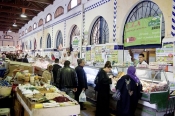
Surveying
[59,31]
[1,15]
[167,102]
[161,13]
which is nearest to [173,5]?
[161,13]

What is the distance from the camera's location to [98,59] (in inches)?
337

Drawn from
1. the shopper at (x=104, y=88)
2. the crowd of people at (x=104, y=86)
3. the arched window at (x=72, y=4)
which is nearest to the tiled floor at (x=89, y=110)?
the crowd of people at (x=104, y=86)

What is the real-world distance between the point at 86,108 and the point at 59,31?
8.53m

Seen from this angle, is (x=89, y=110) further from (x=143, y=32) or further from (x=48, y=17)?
(x=48, y=17)

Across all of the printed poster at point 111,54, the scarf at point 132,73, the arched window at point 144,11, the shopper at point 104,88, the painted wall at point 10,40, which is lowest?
the shopper at point 104,88

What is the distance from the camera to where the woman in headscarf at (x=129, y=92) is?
441 centimetres

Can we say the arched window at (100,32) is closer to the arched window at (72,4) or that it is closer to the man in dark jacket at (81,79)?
the arched window at (72,4)

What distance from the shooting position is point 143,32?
630cm

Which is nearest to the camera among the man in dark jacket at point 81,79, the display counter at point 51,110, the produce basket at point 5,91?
the display counter at point 51,110

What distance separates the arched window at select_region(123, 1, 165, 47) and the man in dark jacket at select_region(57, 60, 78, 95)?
2.90 meters

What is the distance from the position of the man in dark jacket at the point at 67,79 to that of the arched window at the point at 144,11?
2897 mm

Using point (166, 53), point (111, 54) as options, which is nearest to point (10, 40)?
point (111, 54)

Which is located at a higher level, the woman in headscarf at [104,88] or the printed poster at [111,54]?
the printed poster at [111,54]

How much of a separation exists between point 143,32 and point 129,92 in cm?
266
